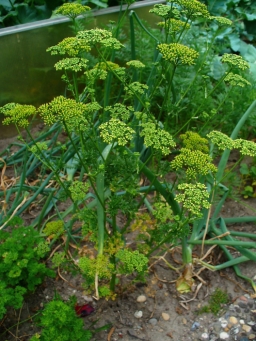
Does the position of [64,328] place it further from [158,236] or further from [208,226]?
[208,226]

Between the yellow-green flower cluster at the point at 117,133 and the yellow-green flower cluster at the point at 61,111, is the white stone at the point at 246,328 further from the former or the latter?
the yellow-green flower cluster at the point at 61,111

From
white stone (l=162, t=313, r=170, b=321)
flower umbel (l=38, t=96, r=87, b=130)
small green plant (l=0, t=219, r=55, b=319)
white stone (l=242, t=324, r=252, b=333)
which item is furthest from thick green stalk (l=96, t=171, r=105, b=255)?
white stone (l=242, t=324, r=252, b=333)

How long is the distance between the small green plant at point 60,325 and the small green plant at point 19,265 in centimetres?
16

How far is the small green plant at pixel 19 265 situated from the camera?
1.48 metres

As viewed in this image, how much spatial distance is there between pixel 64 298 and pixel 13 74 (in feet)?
4.93

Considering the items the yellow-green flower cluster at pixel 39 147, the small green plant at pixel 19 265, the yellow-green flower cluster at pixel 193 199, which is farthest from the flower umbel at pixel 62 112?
the small green plant at pixel 19 265

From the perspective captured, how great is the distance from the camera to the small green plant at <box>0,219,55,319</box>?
1477 millimetres

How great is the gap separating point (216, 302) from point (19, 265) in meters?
0.89

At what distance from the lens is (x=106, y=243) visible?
1558mm

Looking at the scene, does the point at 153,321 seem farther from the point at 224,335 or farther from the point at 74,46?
the point at 74,46

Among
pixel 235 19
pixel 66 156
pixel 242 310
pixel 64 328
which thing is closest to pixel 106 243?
pixel 64 328

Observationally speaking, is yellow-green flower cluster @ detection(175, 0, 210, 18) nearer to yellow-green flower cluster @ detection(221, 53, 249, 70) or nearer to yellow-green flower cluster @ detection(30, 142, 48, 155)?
yellow-green flower cluster @ detection(221, 53, 249, 70)

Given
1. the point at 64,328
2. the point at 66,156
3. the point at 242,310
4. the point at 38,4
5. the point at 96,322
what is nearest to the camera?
the point at 64,328

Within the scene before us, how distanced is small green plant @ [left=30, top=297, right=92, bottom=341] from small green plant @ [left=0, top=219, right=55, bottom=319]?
156 mm
